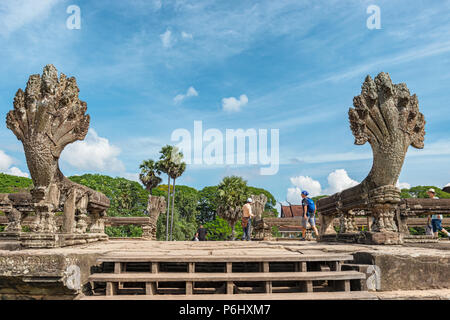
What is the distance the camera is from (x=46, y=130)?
4.78 meters

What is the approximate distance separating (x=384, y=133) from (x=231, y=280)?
358cm

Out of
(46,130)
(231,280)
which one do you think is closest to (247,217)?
(46,130)

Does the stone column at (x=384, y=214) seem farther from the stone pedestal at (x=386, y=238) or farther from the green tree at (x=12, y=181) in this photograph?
the green tree at (x=12, y=181)

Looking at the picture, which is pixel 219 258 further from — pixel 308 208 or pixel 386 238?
pixel 308 208

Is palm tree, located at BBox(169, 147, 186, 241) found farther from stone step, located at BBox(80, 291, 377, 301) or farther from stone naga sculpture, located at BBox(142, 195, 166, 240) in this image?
stone step, located at BBox(80, 291, 377, 301)

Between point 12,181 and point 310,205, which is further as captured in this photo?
point 12,181

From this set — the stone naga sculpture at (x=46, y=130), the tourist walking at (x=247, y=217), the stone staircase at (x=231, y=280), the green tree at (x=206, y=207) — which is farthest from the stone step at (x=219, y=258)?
the green tree at (x=206, y=207)

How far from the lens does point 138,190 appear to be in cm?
5012

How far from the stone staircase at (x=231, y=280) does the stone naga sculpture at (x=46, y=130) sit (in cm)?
169

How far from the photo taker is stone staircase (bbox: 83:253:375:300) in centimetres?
Answer: 329

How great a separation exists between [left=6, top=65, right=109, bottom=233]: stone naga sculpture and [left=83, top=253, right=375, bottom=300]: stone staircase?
1.69 metres

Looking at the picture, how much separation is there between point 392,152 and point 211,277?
359cm
